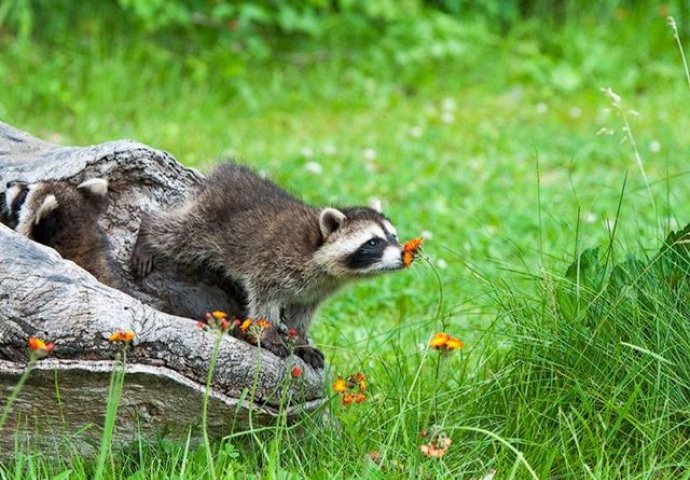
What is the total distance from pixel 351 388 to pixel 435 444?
70 cm

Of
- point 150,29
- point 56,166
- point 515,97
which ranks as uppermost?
point 56,166

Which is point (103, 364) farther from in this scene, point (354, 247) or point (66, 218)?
point (354, 247)

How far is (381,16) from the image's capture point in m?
13.5

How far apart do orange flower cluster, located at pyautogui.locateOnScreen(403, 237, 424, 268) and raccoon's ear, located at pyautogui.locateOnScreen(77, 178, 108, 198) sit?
1.35 m

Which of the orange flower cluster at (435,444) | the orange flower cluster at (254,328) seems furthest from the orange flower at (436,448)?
the orange flower cluster at (254,328)

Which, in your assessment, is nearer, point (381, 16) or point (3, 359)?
point (3, 359)

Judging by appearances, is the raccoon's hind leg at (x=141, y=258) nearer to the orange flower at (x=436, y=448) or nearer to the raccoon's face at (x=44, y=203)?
the raccoon's face at (x=44, y=203)

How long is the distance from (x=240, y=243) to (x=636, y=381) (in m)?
1.93

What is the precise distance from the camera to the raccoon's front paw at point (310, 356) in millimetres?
5117

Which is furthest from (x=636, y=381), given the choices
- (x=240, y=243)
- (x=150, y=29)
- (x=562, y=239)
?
(x=150, y=29)

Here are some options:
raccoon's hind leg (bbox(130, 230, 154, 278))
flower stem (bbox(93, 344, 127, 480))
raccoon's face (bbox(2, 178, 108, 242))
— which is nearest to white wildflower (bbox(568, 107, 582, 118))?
raccoon's hind leg (bbox(130, 230, 154, 278))

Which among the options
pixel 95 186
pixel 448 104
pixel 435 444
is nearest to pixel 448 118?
pixel 448 104

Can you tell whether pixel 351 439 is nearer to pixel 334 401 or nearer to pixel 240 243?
pixel 334 401

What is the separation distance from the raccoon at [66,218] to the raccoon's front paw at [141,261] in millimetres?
150
